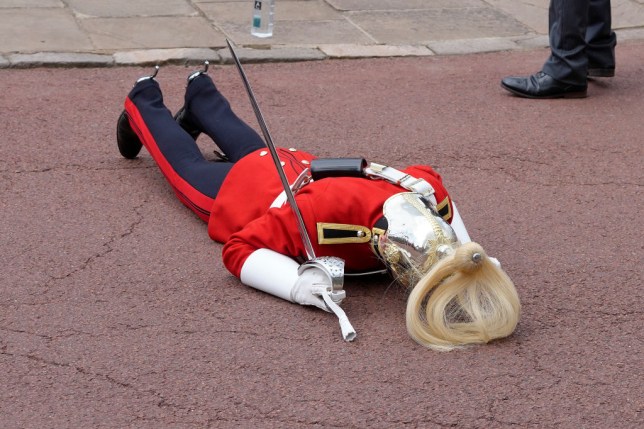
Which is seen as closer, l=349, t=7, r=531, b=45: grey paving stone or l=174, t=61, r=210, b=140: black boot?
l=174, t=61, r=210, b=140: black boot

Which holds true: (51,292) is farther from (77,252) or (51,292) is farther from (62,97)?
(62,97)

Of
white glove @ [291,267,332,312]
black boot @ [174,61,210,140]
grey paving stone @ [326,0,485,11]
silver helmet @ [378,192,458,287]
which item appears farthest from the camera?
grey paving stone @ [326,0,485,11]

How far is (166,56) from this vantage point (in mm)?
5793

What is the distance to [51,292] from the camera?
3365 mm

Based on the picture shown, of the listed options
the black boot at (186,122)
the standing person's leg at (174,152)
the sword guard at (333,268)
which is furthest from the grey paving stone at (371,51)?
the sword guard at (333,268)

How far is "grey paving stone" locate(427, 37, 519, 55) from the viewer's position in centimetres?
624

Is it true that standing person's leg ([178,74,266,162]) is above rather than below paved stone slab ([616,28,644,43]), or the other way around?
above

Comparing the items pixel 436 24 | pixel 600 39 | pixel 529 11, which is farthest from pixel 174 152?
pixel 529 11

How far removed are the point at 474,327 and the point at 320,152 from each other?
72.2 inches

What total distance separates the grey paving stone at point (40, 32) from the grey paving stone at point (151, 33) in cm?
9

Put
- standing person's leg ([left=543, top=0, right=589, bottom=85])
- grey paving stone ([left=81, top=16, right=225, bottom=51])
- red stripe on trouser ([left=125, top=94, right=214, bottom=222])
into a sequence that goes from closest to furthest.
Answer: red stripe on trouser ([left=125, top=94, right=214, bottom=222])
standing person's leg ([left=543, top=0, right=589, bottom=85])
grey paving stone ([left=81, top=16, right=225, bottom=51])

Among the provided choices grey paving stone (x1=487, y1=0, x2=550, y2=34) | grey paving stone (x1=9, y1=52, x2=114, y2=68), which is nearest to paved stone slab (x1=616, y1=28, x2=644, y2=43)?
grey paving stone (x1=487, y1=0, x2=550, y2=34)

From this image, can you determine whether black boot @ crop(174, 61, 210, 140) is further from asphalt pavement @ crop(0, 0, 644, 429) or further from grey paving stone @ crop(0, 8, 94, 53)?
grey paving stone @ crop(0, 8, 94, 53)

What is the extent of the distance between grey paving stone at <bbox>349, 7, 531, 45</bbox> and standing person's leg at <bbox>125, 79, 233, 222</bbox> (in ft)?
7.72
